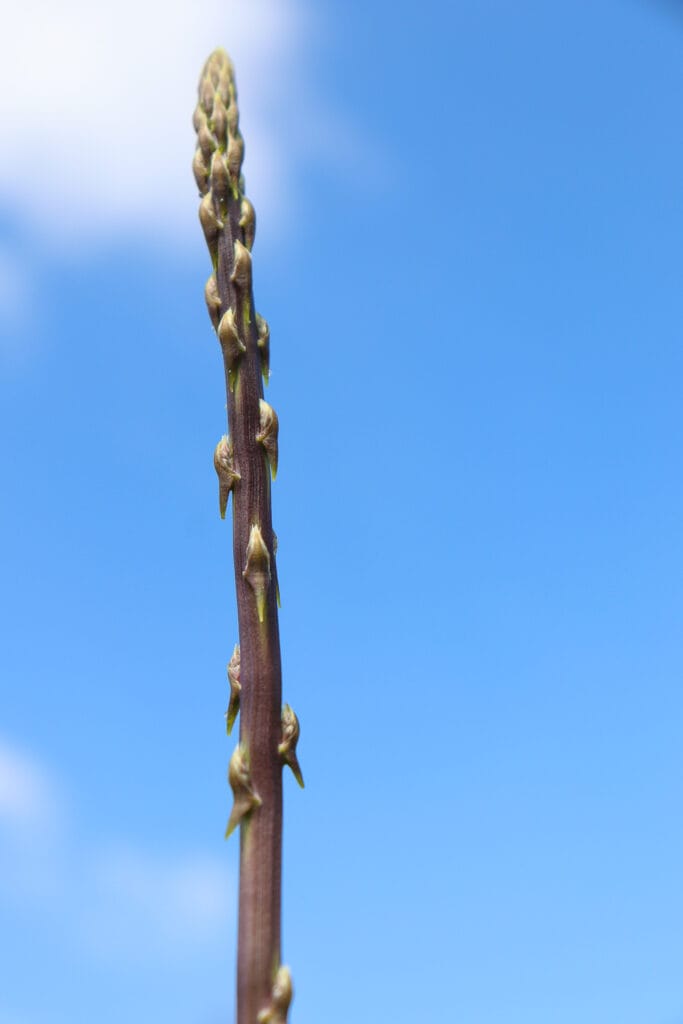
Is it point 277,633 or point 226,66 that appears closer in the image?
point 277,633

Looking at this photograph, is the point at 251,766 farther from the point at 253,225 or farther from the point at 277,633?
the point at 253,225

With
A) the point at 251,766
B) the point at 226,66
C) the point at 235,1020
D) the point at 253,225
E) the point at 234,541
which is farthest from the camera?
the point at 226,66

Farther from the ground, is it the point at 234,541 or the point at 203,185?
the point at 203,185

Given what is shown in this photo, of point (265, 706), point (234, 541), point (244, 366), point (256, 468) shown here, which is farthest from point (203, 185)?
point (265, 706)

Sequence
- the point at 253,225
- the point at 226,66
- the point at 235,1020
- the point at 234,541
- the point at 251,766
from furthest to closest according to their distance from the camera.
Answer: the point at 226,66, the point at 253,225, the point at 234,541, the point at 251,766, the point at 235,1020

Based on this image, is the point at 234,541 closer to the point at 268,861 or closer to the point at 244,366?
the point at 244,366

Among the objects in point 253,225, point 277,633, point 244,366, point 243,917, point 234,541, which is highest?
point 253,225

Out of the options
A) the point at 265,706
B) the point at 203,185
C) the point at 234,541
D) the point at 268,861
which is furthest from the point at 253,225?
the point at 268,861
